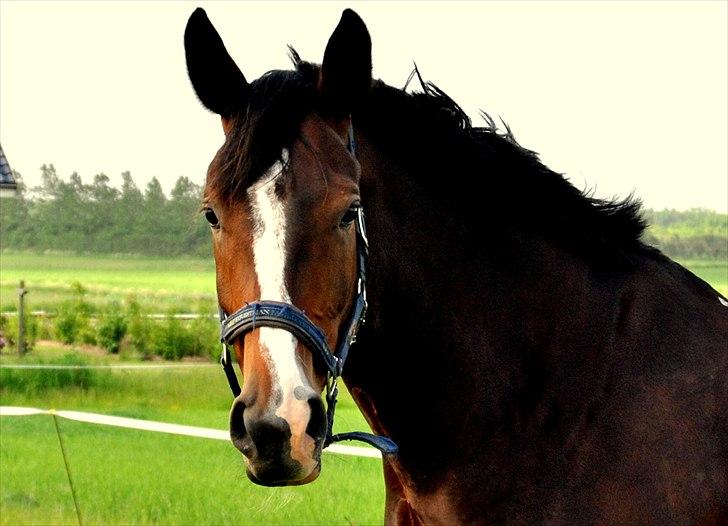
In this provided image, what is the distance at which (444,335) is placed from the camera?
2.97 m

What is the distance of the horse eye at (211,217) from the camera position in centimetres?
264

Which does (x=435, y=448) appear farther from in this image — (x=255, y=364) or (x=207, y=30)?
(x=207, y=30)

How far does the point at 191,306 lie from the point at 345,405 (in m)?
8.48

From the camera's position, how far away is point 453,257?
3.04 meters

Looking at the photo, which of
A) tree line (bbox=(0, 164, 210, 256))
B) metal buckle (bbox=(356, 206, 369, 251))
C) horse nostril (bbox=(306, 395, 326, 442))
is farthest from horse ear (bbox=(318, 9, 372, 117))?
tree line (bbox=(0, 164, 210, 256))

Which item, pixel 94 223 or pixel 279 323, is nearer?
pixel 279 323

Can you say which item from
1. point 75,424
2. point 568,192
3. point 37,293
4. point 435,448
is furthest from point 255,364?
point 37,293

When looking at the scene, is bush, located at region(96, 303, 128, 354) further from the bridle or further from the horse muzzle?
the horse muzzle

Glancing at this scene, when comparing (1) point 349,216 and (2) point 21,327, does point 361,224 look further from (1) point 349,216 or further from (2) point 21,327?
(2) point 21,327

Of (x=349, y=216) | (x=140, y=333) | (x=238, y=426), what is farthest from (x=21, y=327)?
(x=238, y=426)

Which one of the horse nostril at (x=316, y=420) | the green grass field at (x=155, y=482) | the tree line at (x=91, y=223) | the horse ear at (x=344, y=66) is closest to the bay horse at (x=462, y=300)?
the horse ear at (x=344, y=66)

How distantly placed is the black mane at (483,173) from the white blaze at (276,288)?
1.37ft

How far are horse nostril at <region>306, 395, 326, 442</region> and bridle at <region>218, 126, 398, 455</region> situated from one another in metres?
0.09

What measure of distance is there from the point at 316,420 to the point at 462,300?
78 centimetres
